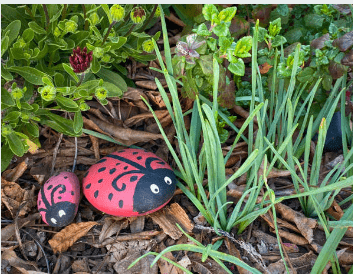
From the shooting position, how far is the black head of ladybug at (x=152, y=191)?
4.70 feet

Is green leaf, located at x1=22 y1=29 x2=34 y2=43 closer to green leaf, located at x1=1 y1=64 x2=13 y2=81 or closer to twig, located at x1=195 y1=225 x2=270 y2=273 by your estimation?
green leaf, located at x1=1 y1=64 x2=13 y2=81

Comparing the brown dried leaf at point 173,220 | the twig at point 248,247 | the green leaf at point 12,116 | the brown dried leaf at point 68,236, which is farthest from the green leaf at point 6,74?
the twig at point 248,247

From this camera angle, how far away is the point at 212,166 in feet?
4.62

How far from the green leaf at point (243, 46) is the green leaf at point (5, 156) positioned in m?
0.94

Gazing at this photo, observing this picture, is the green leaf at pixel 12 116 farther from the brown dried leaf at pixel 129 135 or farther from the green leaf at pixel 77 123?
the brown dried leaf at pixel 129 135

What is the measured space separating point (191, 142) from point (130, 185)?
0.91 feet

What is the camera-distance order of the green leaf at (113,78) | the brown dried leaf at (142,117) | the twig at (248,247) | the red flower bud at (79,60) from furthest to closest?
the brown dried leaf at (142,117) < the green leaf at (113,78) < the twig at (248,247) < the red flower bud at (79,60)

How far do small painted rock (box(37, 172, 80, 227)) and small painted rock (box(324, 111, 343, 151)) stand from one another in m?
1.04

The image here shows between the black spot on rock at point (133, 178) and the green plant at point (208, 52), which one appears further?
the black spot on rock at point (133, 178)

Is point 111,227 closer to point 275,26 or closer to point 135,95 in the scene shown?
point 135,95

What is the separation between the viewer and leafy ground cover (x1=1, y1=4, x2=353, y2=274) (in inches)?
54.0

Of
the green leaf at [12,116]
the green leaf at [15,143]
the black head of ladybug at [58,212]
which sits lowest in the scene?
the black head of ladybug at [58,212]

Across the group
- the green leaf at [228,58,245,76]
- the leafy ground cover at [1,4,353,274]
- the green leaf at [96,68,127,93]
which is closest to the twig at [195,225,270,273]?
the leafy ground cover at [1,4,353,274]

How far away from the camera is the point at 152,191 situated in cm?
144
